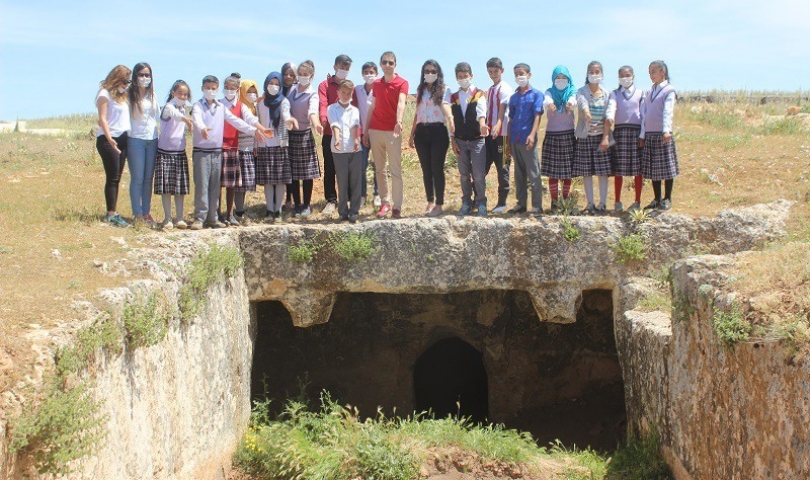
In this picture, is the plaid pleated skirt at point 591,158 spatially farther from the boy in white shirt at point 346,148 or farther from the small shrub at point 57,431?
the small shrub at point 57,431

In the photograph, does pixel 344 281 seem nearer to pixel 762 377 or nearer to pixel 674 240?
pixel 674 240

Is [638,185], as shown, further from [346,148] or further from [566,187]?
[346,148]

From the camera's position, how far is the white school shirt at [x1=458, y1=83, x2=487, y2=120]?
31.0 ft

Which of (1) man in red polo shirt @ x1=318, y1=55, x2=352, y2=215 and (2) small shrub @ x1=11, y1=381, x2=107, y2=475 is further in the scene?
(1) man in red polo shirt @ x1=318, y1=55, x2=352, y2=215

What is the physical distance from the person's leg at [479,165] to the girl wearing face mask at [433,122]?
0.33m

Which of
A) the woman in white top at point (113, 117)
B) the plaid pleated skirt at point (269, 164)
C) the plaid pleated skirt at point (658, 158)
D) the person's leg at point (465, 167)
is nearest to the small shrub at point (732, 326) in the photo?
the plaid pleated skirt at point (658, 158)

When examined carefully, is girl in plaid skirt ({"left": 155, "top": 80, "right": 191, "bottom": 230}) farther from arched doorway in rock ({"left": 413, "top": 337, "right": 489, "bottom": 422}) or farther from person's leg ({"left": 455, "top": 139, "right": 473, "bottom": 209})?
arched doorway in rock ({"left": 413, "top": 337, "right": 489, "bottom": 422})

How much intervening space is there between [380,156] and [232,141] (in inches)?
67.2

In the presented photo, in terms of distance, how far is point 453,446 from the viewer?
9.43 meters

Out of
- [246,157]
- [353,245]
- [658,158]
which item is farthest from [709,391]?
[246,157]

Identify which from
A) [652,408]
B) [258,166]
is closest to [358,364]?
[258,166]

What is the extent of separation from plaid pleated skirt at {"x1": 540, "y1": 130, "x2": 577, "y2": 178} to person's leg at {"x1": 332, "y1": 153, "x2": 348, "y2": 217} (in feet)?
7.51

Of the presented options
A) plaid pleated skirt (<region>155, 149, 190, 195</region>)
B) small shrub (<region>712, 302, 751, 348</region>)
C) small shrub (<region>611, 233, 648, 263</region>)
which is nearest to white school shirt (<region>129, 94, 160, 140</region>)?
plaid pleated skirt (<region>155, 149, 190, 195</region>)

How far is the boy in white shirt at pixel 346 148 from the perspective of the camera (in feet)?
31.1
